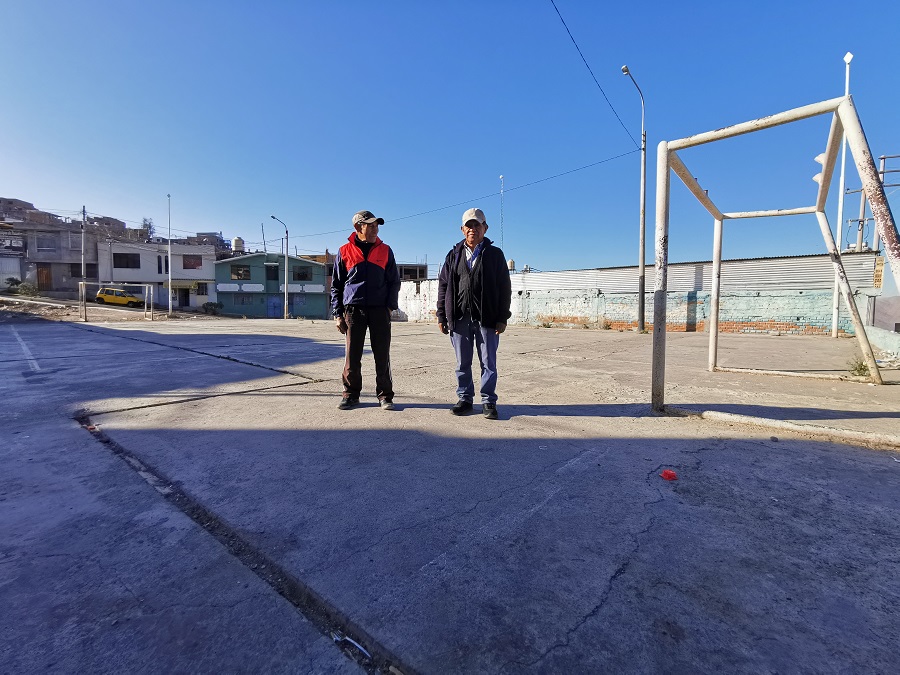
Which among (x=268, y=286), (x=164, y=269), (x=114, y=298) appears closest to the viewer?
(x=114, y=298)

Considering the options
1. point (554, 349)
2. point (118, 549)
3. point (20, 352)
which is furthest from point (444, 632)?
point (20, 352)

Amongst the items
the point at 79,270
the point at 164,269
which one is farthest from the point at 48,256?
the point at 164,269

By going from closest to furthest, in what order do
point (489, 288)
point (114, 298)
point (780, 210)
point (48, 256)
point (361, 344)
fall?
point (489, 288), point (361, 344), point (780, 210), point (114, 298), point (48, 256)

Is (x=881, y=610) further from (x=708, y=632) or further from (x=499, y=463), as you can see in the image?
(x=499, y=463)

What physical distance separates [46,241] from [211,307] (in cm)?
1722

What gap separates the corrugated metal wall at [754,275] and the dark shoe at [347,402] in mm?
12035

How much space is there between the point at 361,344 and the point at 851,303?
19.2 ft

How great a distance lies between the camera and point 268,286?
141ft

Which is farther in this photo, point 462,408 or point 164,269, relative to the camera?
point 164,269

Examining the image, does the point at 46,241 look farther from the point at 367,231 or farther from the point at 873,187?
the point at 873,187

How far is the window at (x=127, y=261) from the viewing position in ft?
134

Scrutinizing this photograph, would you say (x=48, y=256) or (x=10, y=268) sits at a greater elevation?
(x=48, y=256)

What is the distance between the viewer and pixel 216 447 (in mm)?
2689

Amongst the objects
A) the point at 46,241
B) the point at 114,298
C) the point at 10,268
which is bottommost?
the point at 114,298
